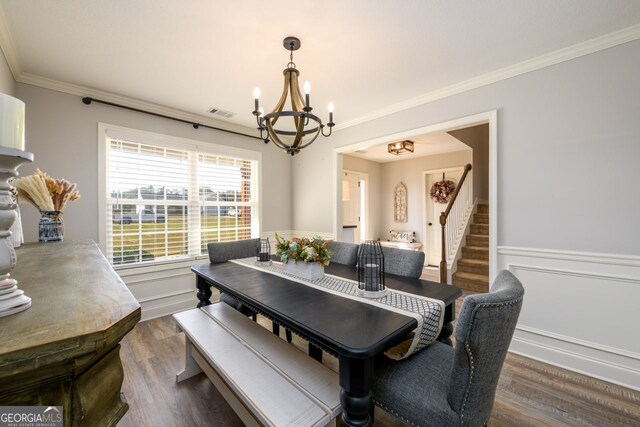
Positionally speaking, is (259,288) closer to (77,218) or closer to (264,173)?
(77,218)

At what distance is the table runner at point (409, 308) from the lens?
1326 millimetres

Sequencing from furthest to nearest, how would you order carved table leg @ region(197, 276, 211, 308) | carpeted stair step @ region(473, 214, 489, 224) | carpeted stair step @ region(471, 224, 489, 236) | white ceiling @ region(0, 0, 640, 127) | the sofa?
the sofa < carpeted stair step @ region(473, 214, 489, 224) < carpeted stair step @ region(471, 224, 489, 236) < carved table leg @ region(197, 276, 211, 308) < white ceiling @ region(0, 0, 640, 127)

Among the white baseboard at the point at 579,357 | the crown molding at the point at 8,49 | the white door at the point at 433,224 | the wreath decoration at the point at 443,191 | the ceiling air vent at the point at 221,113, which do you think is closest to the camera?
the crown molding at the point at 8,49

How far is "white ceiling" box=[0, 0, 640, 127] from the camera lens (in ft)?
5.79

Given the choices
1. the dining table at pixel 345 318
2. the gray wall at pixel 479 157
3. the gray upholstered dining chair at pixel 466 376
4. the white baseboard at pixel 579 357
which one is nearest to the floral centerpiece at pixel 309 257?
the dining table at pixel 345 318

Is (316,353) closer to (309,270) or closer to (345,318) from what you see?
(309,270)

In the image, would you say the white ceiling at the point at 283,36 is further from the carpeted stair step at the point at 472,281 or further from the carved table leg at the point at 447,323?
the carpeted stair step at the point at 472,281

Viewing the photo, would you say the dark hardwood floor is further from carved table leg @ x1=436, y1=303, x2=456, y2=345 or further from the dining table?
the dining table

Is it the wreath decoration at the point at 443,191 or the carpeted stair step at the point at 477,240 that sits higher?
the wreath decoration at the point at 443,191

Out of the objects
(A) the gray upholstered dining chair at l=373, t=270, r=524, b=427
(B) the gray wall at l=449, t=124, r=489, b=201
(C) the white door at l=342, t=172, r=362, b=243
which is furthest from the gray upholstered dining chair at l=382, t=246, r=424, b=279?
(C) the white door at l=342, t=172, r=362, b=243

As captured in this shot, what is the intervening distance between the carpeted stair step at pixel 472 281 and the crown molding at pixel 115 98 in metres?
4.07

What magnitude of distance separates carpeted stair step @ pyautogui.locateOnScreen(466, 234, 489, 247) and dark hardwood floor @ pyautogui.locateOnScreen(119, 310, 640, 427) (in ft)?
A: 8.17

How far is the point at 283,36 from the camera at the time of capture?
6.63 feet

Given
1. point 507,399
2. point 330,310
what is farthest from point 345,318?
point 507,399
